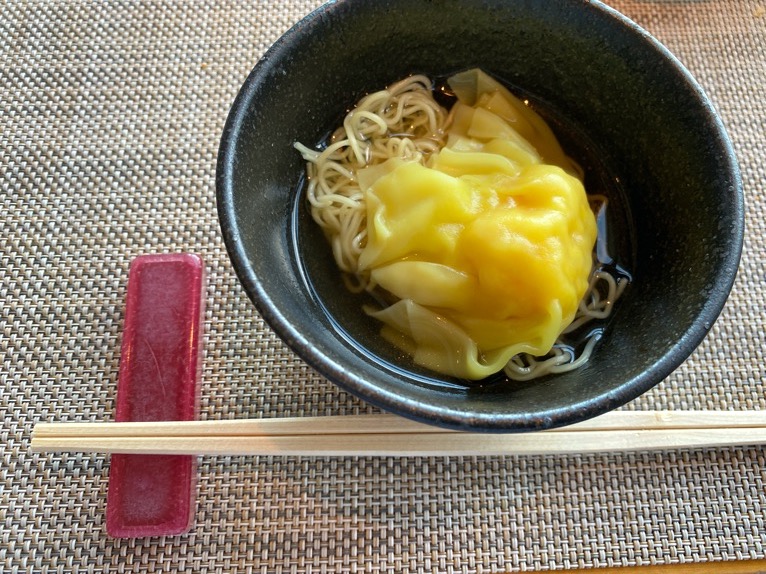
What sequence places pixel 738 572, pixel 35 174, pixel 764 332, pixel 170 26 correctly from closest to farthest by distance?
pixel 738 572 < pixel 764 332 < pixel 35 174 < pixel 170 26

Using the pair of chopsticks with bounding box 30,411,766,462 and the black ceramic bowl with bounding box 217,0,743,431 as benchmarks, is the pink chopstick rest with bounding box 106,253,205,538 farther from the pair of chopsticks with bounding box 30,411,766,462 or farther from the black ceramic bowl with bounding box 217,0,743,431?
the black ceramic bowl with bounding box 217,0,743,431

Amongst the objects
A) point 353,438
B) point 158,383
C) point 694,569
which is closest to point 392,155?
point 353,438

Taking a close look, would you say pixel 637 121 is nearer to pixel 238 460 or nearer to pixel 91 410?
pixel 238 460

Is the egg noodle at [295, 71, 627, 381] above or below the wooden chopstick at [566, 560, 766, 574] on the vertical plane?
above

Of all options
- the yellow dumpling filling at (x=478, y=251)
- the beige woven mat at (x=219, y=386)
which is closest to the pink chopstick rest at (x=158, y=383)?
the beige woven mat at (x=219, y=386)

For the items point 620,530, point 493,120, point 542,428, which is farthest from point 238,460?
point 493,120

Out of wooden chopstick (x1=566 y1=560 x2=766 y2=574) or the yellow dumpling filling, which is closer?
the yellow dumpling filling

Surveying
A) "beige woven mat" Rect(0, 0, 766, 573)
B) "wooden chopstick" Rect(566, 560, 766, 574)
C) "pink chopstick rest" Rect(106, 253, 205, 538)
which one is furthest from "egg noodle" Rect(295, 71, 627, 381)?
"wooden chopstick" Rect(566, 560, 766, 574)

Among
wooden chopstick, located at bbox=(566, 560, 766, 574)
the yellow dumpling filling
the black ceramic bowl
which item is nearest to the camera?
the black ceramic bowl
